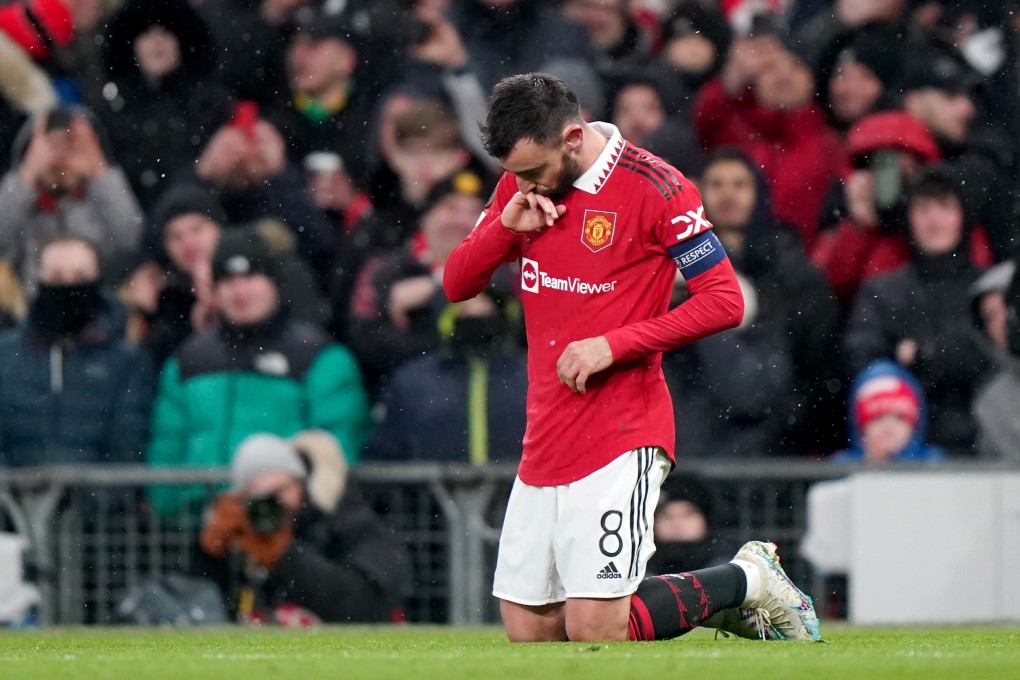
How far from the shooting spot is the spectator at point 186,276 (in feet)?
29.8

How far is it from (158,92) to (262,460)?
2.60 m

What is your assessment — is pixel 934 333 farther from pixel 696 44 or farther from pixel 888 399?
pixel 696 44

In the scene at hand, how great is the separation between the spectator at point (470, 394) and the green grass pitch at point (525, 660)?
2214 millimetres

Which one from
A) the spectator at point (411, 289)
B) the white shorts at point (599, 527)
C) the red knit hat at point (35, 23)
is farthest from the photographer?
the red knit hat at point (35, 23)

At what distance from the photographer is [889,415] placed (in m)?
8.70

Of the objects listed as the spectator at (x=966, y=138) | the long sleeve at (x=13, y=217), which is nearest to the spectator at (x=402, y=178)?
the long sleeve at (x=13, y=217)

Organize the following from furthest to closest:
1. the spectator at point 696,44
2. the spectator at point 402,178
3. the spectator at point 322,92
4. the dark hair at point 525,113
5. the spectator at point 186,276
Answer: the spectator at point 696,44 → the spectator at point 322,92 → the spectator at point 402,178 → the spectator at point 186,276 → the dark hair at point 525,113

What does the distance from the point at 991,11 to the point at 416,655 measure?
257 inches

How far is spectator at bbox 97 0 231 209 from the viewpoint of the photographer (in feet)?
31.7

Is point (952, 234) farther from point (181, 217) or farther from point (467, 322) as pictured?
point (181, 217)

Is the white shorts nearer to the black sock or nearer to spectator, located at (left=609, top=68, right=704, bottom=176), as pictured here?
the black sock

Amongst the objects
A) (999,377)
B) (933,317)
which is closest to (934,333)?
(933,317)

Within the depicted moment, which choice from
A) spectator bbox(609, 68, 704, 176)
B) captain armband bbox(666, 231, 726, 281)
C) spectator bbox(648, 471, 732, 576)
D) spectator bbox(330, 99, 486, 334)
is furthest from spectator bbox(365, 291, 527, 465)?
captain armband bbox(666, 231, 726, 281)

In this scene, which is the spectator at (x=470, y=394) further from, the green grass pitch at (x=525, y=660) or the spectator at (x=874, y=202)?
the green grass pitch at (x=525, y=660)
